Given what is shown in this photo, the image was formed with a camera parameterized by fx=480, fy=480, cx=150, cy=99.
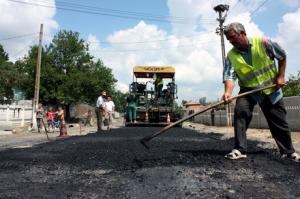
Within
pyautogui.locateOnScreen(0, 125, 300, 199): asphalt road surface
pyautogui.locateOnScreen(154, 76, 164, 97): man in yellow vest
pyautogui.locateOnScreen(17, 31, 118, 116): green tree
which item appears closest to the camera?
pyautogui.locateOnScreen(0, 125, 300, 199): asphalt road surface

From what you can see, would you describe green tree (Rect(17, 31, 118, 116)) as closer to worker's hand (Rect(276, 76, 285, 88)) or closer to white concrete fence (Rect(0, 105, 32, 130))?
white concrete fence (Rect(0, 105, 32, 130))

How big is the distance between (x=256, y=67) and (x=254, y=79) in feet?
0.59

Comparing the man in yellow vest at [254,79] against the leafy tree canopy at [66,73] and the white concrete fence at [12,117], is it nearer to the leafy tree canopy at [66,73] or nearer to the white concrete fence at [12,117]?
the white concrete fence at [12,117]

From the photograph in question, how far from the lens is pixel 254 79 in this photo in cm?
614

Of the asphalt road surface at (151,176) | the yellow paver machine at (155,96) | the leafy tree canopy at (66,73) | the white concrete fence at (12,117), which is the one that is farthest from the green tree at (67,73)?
the asphalt road surface at (151,176)

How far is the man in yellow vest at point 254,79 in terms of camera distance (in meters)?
5.90

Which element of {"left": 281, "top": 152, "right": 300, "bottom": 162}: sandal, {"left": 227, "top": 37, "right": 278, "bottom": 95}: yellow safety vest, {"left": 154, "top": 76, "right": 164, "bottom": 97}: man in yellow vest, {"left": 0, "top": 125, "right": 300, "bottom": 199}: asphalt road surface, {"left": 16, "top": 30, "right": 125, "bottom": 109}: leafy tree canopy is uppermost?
{"left": 16, "top": 30, "right": 125, "bottom": 109}: leafy tree canopy

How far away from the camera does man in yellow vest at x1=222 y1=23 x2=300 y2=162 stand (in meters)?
5.90

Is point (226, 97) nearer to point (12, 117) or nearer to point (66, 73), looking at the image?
point (12, 117)

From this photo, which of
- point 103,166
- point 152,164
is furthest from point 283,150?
→ point 103,166

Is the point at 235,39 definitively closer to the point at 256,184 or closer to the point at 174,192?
the point at 256,184

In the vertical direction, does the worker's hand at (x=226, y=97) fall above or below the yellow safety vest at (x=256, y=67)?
below

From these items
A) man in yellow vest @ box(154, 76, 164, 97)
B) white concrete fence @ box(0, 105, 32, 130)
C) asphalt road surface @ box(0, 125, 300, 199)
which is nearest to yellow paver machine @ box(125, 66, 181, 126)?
man in yellow vest @ box(154, 76, 164, 97)

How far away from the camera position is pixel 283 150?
6188 mm
